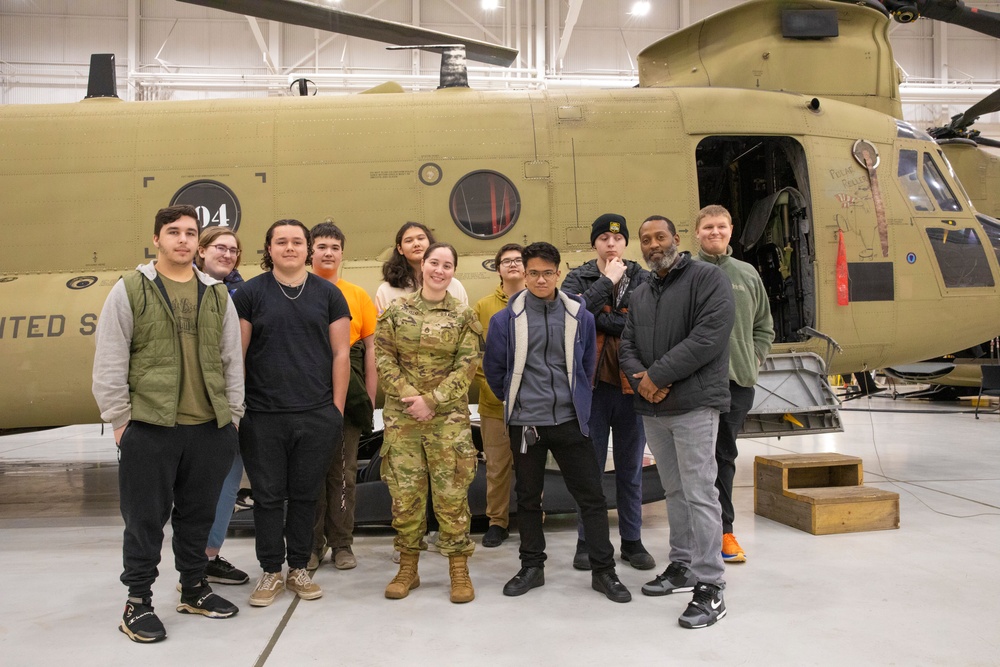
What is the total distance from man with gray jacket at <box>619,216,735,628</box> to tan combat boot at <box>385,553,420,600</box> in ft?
4.39

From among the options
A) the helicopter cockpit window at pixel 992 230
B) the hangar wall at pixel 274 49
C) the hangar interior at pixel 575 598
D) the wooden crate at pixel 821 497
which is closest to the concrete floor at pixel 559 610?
the hangar interior at pixel 575 598

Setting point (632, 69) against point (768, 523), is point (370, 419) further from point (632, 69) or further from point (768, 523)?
point (632, 69)

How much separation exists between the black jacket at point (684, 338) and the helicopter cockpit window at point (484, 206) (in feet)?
8.89

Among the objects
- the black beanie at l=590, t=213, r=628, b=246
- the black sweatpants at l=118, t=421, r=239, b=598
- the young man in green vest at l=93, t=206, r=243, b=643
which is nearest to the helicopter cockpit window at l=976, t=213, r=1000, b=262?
the black beanie at l=590, t=213, r=628, b=246

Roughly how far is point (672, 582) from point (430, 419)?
168cm

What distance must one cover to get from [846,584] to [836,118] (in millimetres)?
4724

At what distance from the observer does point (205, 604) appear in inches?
148

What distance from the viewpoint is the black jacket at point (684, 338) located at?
365 centimetres

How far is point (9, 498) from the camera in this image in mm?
7246

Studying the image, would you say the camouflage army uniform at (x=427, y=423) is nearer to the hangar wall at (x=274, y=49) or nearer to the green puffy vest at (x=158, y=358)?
the green puffy vest at (x=158, y=358)

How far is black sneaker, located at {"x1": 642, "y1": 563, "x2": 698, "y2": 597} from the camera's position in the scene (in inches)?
156

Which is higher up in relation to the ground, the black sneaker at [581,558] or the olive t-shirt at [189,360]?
the olive t-shirt at [189,360]

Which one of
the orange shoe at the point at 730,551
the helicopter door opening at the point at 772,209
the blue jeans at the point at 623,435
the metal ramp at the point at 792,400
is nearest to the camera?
the blue jeans at the point at 623,435

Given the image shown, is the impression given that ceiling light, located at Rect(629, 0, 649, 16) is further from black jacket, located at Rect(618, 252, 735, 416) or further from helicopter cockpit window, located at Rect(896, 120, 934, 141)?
black jacket, located at Rect(618, 252, 735, 416)
